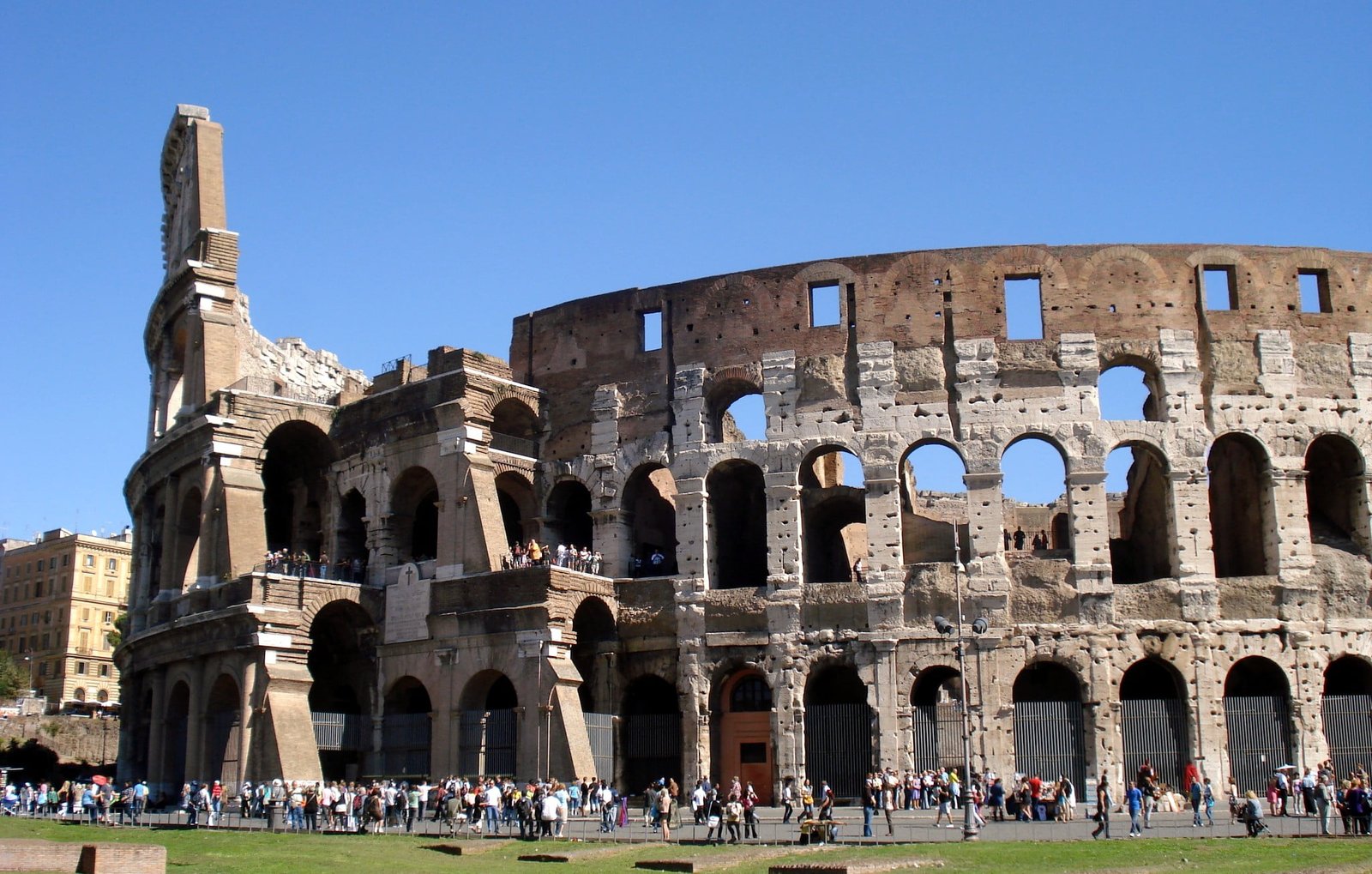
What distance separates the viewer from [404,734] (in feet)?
108

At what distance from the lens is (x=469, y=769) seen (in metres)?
31.6

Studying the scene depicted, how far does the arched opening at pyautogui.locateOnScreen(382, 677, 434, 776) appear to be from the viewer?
107ft

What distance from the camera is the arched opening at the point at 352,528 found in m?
36.6

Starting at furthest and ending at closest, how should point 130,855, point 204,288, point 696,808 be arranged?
point 204,288, point 696,808, point 130,855

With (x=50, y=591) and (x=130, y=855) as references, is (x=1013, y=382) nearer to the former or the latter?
(x=130, y=855)

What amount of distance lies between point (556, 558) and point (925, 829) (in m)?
11.9

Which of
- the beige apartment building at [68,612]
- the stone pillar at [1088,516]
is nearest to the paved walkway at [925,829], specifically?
the stone pillar at [1088,516]

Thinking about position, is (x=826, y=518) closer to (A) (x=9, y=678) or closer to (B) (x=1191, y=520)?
(B) (x=1191, y=520)

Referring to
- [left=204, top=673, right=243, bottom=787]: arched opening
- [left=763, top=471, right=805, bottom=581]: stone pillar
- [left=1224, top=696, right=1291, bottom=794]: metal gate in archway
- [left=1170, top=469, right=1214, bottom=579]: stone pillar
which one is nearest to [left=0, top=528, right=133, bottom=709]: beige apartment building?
[left=204, top=673, right=243, bottom=787]: arched opening

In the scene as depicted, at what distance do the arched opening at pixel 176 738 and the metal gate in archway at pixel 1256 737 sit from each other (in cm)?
2279

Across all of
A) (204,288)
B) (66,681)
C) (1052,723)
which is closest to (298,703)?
(204,288)

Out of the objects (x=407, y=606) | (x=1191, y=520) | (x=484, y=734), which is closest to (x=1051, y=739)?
(x=1191, y=520)

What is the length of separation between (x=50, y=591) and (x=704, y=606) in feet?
171

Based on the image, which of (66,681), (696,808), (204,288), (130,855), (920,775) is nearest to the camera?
(130,855)
